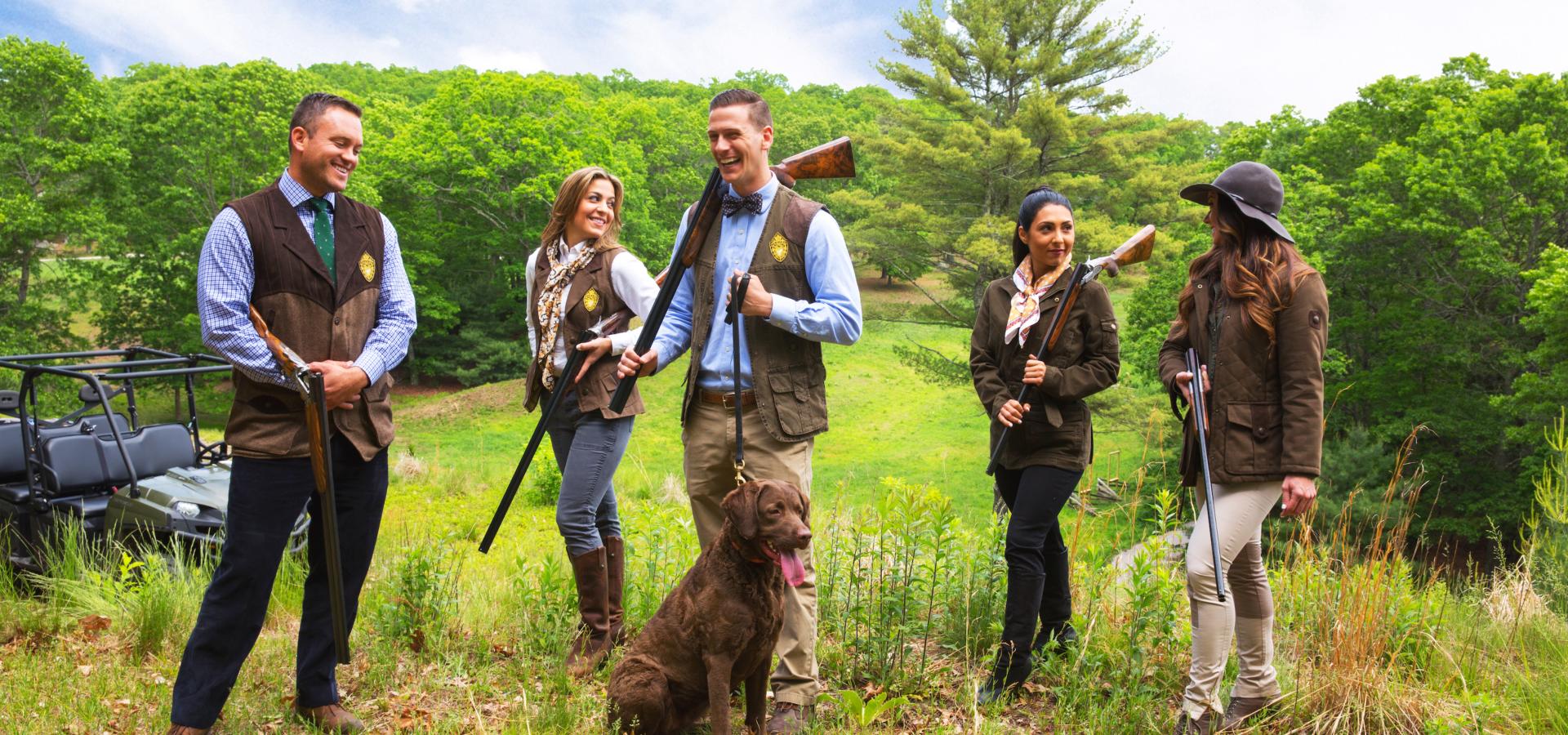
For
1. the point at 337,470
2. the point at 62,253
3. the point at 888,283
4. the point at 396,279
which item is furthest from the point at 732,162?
the point at 888,283

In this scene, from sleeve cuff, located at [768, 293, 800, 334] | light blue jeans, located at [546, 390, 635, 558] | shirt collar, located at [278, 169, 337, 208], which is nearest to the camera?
shirt collar, located at [278, 169, 337, 208]

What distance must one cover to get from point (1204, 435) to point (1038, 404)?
715 millimetres

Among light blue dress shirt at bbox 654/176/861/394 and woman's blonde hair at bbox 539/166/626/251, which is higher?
woman's blonde hair at bbox 539/166/626/251

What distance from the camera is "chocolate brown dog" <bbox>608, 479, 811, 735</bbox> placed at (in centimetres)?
326

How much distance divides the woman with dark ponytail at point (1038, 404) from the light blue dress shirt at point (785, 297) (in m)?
0.80

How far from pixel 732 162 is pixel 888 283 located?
50.9 metres

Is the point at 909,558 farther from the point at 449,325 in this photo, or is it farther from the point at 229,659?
the point at 449,325

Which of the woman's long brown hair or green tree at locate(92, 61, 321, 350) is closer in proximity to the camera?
the woman's long brown hair

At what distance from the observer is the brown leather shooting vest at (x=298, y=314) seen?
3396 mm

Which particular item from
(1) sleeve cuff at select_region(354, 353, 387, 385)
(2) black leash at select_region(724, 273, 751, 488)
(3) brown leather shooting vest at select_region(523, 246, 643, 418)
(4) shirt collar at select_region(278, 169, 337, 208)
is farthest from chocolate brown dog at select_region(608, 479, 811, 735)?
(4) shirt collar at select_region(278, 169, 337, 208)

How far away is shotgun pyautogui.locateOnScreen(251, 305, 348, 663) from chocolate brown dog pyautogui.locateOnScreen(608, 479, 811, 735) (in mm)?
943

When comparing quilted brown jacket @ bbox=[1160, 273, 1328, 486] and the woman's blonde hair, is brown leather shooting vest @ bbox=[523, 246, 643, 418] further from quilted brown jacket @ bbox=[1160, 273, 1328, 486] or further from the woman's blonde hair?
quilted brown jacket @ bbox=[1160, 273, 1328, 486]

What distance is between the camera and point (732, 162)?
12.2 ft

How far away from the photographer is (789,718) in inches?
147
